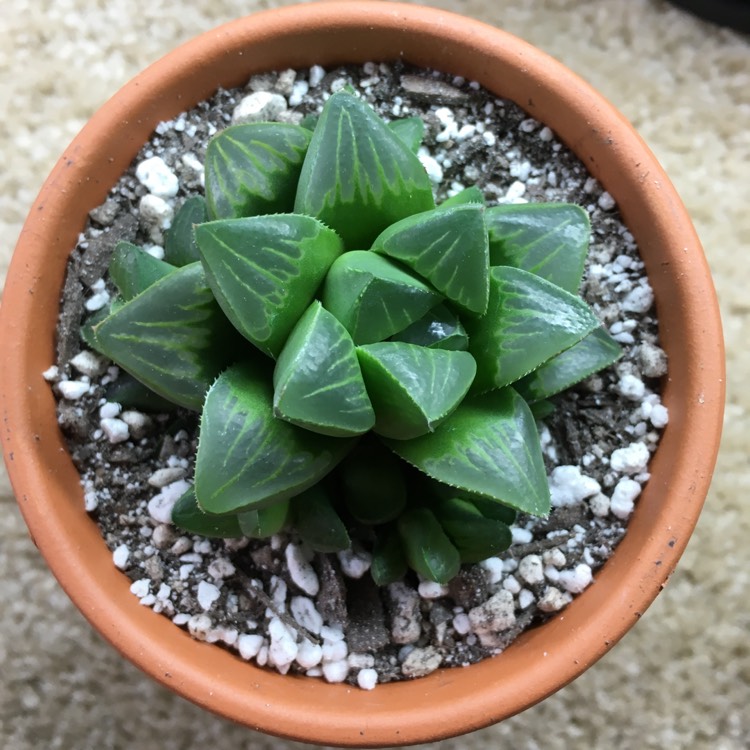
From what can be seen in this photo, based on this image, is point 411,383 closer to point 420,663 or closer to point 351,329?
point 351,329

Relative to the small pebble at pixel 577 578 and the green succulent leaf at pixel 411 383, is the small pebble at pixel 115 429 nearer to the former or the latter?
the green succulent leaf at pixel 411 383

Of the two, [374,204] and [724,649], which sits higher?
[374,204]

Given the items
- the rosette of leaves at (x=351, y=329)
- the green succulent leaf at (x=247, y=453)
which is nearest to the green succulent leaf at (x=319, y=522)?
the rosette of leaves at (x=351, y=329)

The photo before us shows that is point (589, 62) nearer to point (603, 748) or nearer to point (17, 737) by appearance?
point (603, 748)

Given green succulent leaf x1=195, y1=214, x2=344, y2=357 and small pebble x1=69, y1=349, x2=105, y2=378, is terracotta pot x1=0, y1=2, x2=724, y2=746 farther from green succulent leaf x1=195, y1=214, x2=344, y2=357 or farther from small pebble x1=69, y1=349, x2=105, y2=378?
green succulent leaf x1=195, y1=214, x2=344, y2=357

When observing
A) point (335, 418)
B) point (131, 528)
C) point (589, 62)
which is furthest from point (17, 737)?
point (589, 62)

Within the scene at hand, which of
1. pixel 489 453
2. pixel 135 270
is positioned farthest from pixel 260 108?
pixel 489 453
